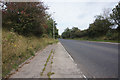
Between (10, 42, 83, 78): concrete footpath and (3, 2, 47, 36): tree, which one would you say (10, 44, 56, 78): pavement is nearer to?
(10, 42, 83, 78): concrete footpath

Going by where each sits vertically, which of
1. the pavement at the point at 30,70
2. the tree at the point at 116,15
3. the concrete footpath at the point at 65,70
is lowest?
the concrete footpath at the point at 65,70

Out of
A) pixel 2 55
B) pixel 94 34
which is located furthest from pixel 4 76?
pixel 94 34

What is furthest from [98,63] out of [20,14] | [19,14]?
[19,14]

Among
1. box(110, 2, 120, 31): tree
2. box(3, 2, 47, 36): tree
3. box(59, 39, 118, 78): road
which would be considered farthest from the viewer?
box(110, 2, 120, 31): tree

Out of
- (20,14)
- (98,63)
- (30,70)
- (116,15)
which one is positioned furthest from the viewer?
(116,15)

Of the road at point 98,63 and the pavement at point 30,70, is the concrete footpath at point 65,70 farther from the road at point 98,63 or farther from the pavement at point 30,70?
the pavement at point 30,70

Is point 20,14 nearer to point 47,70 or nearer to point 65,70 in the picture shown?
point 47,70

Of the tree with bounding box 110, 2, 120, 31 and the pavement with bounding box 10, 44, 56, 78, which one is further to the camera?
the tree with bounding box 110, 2, 120, 31

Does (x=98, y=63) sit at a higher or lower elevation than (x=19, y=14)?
lower

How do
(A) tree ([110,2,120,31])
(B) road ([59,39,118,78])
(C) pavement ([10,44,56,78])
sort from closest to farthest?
(C) pavement ([10,44,56,78]), (B) road ([59,39,118,78]), (A) tree ([110,2,120,31])

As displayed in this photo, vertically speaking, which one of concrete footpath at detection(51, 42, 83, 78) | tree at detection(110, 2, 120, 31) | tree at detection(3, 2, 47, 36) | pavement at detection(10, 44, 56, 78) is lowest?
concrete footpath at detection(51, 42, 83, 78)

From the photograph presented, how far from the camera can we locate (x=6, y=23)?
7582 millimetres

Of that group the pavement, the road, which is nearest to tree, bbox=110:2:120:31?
the road

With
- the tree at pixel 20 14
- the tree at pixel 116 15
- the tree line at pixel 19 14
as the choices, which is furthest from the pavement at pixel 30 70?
the tree at pixel 116 15
